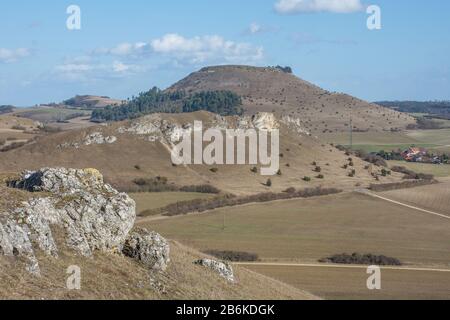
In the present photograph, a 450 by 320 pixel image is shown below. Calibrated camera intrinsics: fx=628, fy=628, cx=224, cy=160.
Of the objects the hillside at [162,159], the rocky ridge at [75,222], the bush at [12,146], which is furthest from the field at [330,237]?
the bush at [12,146]

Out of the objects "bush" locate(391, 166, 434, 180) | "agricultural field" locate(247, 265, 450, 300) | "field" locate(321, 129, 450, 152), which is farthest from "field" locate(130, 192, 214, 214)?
"field" locate(321, 129, 450, 152)

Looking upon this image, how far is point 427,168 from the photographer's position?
118m

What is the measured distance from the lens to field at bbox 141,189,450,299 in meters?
37.6

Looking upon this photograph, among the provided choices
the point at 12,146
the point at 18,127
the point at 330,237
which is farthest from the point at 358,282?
the point at 18,127

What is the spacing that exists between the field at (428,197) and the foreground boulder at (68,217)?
178 feet

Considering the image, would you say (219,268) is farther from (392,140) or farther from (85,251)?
(392,140)

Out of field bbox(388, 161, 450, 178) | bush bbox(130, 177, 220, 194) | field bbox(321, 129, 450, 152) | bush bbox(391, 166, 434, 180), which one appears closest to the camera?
bush bbox(130, 177, 220, 194)

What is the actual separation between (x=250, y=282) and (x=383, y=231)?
3510cm

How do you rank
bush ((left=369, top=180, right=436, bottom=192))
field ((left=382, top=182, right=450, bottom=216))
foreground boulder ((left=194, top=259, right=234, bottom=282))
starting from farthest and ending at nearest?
bush ((left=369, top=180, right=436, bottom=192)) < field ((left=382, top=182, right=450, bottom=216)) < foreground boulder ((left=194, top=259, right=234, bottom=282))

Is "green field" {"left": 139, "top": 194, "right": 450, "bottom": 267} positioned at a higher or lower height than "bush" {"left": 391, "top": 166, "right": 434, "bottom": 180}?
lower

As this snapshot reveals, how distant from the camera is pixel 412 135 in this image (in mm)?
186000

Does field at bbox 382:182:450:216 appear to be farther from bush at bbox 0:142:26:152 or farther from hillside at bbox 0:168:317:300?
bush at bbox 0:142:26:152

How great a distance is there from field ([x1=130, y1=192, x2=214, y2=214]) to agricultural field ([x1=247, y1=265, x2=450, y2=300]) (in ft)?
101

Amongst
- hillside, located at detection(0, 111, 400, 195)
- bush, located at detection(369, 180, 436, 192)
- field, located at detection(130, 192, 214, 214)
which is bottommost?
field, located at detection(130, 192, 214, 214)
